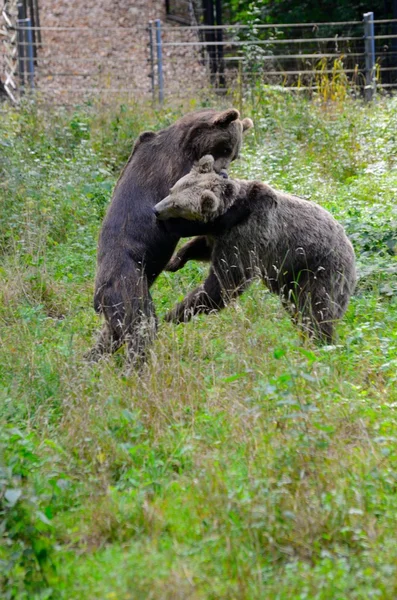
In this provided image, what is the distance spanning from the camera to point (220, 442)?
4523mm

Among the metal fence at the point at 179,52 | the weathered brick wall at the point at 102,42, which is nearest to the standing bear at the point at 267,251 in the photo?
the metal fence at the point at 179,52

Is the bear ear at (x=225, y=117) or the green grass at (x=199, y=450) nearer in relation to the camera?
the green grass at (x=199, y=450)

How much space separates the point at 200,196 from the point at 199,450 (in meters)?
2.19

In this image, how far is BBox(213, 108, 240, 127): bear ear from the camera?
6539mm

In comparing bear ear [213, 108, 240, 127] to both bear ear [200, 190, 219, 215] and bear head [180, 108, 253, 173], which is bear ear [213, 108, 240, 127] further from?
bear ear [200, 190, 219, 215]

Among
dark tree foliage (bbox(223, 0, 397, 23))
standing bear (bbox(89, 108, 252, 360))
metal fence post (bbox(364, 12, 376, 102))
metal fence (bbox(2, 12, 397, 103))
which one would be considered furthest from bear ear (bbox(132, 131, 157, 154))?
dark tree foliage (bbox(223, 0, 397, 23))

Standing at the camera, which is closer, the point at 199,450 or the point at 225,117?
the point at 199,450

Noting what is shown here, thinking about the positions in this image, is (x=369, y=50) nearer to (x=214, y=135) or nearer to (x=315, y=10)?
(x=315, y=10)

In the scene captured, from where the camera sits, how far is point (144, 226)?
6.31 metres

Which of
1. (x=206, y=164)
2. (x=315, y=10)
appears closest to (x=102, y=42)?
(x=315, y=10)

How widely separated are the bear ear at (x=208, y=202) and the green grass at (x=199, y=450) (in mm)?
766

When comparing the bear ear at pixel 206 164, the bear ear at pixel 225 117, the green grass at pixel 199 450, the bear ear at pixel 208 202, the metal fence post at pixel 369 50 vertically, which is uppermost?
the metal fence post at pixel 369 50

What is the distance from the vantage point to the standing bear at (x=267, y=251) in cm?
618

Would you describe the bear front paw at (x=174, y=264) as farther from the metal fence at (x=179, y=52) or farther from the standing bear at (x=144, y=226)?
the metal fence at (x=179, y=52)
